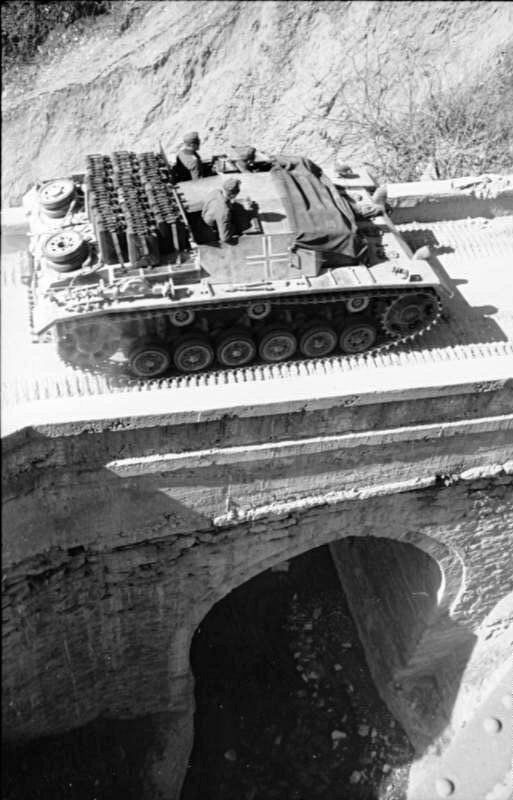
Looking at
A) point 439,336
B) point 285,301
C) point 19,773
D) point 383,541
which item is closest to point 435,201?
point 439,336

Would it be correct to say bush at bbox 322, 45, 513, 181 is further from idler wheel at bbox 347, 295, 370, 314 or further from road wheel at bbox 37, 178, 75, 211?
road wheel at bbox 37, 178, 75, 211

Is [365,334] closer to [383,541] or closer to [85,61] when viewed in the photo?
[383,541]

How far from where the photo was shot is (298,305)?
979 centimetres

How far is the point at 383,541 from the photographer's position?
15102 millimetres

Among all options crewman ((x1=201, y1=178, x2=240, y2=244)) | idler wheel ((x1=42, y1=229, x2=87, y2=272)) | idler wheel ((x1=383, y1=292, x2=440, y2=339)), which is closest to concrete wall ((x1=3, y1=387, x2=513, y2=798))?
idler wheel ((x1=383, y1=292, x2=440, y2=339))

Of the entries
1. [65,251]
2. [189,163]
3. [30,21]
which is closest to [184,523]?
[65,251]

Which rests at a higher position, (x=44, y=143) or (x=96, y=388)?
(x=44, y=143)

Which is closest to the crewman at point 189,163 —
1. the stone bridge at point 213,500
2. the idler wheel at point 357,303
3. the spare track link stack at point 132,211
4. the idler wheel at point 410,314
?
the spare track link stack at point 132,211

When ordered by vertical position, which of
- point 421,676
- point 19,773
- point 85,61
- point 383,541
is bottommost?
point 19,773

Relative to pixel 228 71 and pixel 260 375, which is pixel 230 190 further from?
pixel 228 71

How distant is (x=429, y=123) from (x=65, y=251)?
508 inches

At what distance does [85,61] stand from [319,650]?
49.3 feet

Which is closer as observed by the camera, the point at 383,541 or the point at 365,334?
the point at 365,334

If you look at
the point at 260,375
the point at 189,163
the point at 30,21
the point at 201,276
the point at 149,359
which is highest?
the point at 30,21
